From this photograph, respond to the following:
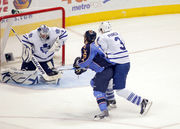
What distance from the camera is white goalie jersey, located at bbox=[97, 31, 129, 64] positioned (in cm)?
509

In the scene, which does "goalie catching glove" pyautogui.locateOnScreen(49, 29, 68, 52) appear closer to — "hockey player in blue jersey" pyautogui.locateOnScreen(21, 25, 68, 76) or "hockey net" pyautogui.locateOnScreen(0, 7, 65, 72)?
"hockey player in blue jersey" pyautogui.locateOnScreen(21, 25, 68, 76)

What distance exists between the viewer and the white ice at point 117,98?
5.07 m

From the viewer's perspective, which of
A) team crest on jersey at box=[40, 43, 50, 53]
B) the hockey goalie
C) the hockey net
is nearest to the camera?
the hockey goalie

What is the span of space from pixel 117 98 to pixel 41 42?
1314mm

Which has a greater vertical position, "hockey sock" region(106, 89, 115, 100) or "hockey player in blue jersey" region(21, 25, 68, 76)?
"hockey player in blue jersey" region(21, 25, 68, 76)

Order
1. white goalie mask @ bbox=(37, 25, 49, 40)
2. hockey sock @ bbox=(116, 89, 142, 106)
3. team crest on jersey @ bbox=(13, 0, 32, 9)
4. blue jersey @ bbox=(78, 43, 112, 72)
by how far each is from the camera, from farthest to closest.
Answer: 1. team crest on jersey @ bbox=(13, 0, 32, 9)
2. white goalie mask @ bbox=(37, 25, 49, 40)
3. hockey sock @ bbox=(116, 89, 142, 106)
4. blue jersey @ bbox=(78, 43, 112, 72)

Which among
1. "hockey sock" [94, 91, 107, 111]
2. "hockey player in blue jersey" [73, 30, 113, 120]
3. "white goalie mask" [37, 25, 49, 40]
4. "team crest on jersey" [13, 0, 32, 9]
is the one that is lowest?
"hockey sock" [94, 91, 107, 111]

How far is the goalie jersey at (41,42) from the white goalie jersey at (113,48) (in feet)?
4.77

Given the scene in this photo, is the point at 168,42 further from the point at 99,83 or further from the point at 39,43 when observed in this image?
the point at 99,83

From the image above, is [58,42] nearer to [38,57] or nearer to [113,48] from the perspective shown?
[38,57]

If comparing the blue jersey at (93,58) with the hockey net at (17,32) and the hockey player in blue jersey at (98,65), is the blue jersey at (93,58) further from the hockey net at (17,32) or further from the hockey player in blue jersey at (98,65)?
the hockey net at (17,32)

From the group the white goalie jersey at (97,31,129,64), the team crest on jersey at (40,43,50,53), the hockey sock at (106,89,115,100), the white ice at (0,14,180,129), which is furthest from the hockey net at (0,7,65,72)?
the white goalie jersey at (97,31,129,64)

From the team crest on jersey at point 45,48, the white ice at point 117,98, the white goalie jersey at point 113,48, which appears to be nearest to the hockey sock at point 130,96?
the white ice at point 117,98

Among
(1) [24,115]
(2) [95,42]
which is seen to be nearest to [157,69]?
(2) [95,42]
